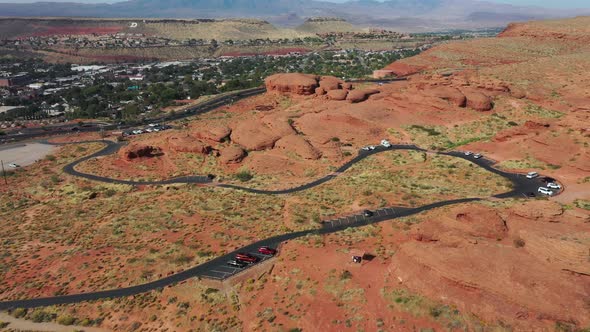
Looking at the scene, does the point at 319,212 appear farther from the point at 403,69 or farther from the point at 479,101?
the point at 403,69

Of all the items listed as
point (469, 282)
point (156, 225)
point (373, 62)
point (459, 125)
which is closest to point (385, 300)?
point (469, 282)

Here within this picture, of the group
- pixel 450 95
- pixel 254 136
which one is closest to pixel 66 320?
pixel 254 136

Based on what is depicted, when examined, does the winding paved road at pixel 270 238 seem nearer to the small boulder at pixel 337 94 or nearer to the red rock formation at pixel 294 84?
the small boulder at pixel 337 94

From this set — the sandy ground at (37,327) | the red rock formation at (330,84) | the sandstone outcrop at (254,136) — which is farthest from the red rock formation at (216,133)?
the sandy ground at (37,327)

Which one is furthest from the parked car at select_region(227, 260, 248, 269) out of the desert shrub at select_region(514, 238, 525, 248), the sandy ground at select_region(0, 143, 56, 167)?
the sandy ground at select_region(0, 143, 56, 167)

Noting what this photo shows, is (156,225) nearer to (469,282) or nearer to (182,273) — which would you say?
(182,273)

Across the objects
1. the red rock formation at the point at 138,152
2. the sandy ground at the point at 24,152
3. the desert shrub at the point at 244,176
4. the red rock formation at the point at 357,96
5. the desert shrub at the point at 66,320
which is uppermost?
the red rock formation at the point at 357,96

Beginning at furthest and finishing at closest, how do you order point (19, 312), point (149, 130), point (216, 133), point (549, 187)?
point (149, 130) → point (216, 133) → point (549, 187) → point (19, 312)
